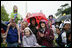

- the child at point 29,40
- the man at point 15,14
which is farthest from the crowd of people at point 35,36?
the man at point 15,14

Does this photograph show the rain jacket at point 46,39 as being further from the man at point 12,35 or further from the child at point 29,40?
the man at point 12,35

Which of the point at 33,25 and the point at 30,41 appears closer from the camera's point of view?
the point at 30,41

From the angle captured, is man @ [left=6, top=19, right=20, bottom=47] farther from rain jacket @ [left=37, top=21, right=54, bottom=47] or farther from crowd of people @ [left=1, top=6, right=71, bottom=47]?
rain jacket @ [left=37, top=21, right=54, bottom=47]

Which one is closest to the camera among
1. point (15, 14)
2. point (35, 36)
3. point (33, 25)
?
point (35, 36)

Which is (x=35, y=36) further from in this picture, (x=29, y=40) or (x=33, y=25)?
(x=33, y=25)

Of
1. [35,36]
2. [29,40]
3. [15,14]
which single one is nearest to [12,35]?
[29,40]

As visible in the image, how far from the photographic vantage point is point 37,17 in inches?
207

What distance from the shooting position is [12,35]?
15.3ft

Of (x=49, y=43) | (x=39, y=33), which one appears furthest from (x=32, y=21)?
(x=49, y=43)

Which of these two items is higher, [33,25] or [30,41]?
[33,25]

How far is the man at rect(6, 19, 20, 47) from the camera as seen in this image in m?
4.60

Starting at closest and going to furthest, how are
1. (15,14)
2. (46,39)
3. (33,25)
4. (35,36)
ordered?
1. (46,39)
2. (35,36)
3. (33,25)
4. (15,14)

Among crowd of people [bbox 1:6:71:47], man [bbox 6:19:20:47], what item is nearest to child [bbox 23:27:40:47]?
crowd of people [bbox 1:6:71:47]

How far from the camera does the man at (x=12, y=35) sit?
15.1ft
